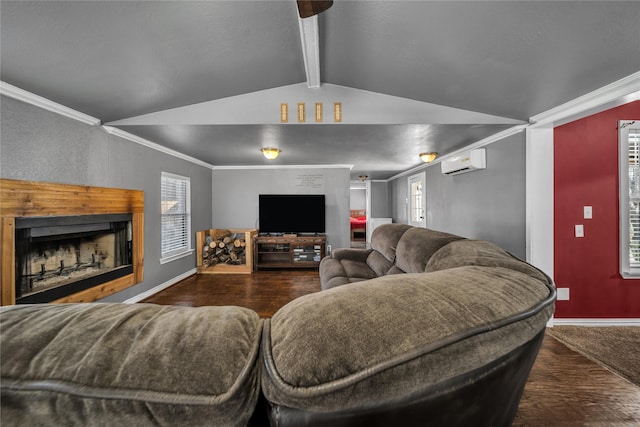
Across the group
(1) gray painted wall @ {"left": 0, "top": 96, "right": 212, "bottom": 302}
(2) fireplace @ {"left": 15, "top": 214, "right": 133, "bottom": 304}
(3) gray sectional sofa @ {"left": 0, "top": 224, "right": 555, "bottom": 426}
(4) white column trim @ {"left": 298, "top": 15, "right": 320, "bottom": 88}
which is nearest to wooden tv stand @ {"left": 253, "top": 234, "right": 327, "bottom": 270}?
(1) gray painted wall @ {"left": 0, "top": 96, "right": 212, "bottom": 302}

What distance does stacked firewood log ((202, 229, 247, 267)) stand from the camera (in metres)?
5.05

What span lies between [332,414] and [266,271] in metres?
4.88

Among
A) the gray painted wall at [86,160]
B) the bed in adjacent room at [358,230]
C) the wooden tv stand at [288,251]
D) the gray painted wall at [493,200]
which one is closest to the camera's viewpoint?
the gray painted wall at [86,160]

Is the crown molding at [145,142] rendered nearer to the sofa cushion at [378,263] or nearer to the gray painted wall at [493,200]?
the sofa cushion at [378,263]

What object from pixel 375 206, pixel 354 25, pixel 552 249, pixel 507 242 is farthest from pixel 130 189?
pixel 375 206

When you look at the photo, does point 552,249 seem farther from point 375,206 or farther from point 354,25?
point 375,206

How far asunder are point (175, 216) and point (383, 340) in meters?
4.67

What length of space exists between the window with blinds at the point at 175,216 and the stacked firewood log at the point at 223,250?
0.44 meters

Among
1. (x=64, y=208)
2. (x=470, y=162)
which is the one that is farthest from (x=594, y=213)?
(x=64, y=208)

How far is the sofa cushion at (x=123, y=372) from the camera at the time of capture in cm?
38

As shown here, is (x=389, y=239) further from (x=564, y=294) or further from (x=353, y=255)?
(x=564, y=294)

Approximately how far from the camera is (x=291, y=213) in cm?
547

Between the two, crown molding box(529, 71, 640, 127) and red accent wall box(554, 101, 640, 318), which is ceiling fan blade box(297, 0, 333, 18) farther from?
red accent wall box(554, 101, 640, 318)

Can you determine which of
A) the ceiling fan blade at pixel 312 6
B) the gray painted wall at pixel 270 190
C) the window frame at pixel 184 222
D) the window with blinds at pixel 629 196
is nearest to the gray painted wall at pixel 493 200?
the window with blinds at pixel 629 196
